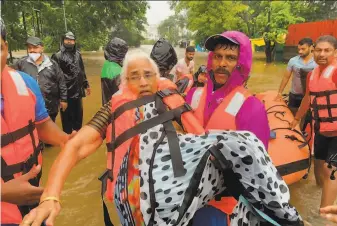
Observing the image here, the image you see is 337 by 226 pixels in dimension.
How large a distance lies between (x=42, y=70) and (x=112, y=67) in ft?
4.28

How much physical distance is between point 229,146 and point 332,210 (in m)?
0.65

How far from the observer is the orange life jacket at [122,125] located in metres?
1.69

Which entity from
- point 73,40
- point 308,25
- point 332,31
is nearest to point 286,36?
point 308,25

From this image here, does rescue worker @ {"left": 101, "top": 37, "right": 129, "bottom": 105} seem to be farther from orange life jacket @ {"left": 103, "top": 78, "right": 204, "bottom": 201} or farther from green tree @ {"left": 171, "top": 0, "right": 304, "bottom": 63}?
green tree @ {"left": 171, "top": 0, "right": 304, "bottom": 63}

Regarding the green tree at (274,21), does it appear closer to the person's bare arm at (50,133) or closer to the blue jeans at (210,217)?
the person's bare arm at (50,133)

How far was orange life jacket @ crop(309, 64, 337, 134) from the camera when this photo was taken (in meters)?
3.63

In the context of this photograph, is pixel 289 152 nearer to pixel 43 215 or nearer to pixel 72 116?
pixel 43 215

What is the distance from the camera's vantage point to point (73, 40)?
5.75 meters

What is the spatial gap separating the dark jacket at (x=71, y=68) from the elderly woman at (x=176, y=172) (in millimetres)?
4374

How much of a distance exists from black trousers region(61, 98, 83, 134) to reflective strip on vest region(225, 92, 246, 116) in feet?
15.0

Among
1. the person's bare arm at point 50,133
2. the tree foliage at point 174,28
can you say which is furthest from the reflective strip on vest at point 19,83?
the tree foliage at point 174,28

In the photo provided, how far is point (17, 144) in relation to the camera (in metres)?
1.88

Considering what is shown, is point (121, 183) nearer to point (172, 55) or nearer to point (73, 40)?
point (172, 55)

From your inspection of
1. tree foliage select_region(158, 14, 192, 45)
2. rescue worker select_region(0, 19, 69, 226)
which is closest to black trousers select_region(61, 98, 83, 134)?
rescue worker select_region(0, 19, 69, 226)
